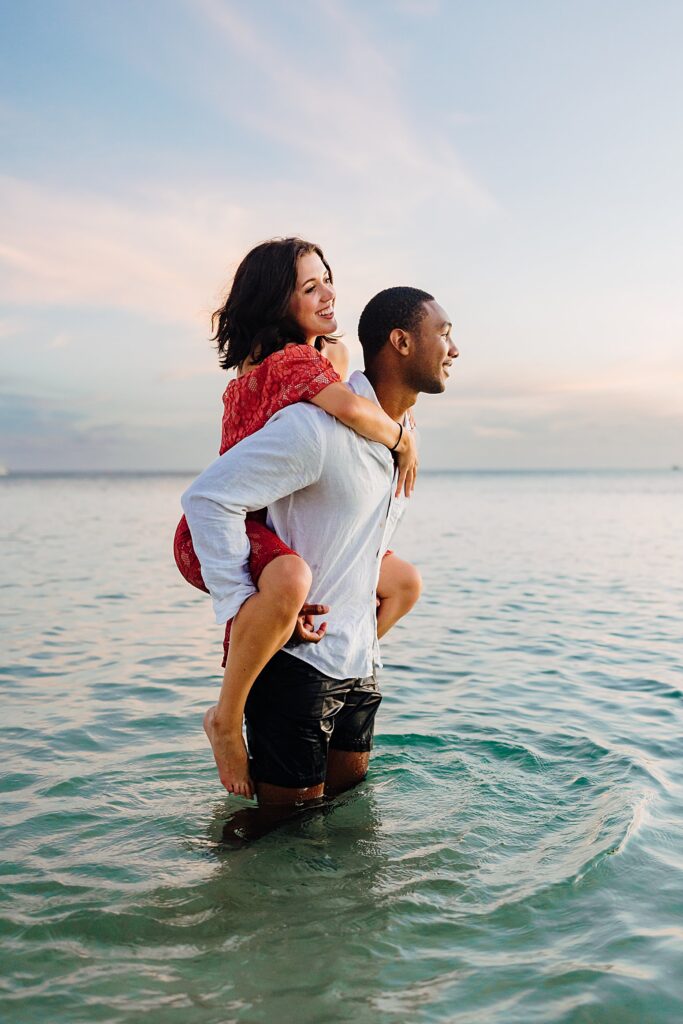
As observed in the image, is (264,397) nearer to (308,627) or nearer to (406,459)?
(406,459)

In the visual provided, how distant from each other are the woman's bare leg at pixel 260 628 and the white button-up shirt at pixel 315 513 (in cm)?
7

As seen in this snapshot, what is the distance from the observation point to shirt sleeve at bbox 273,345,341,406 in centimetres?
322

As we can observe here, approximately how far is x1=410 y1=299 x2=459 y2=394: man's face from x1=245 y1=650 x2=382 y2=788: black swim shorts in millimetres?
1146

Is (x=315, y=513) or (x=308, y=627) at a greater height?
(x=315, y=513)

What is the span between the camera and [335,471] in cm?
325

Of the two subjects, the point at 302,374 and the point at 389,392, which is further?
the point at 389,392

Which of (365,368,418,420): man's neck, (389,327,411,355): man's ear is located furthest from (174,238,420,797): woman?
(389,327,411,355): man's ear

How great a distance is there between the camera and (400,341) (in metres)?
3.41

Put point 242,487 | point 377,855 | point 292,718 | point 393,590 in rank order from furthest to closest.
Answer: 1. point 393,590
2. point 377,855
3. point 292,718
4. point 242,487

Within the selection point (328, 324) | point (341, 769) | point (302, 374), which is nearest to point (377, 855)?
point (341, 769)

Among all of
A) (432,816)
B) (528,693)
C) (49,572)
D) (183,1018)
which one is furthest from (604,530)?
(183,1018)

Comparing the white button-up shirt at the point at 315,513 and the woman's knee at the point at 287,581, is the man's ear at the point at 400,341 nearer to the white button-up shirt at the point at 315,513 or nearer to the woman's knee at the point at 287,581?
the white button-up shirt at the point at 315,513

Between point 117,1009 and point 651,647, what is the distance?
752cm

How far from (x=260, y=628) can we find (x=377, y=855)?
4.36 feet
